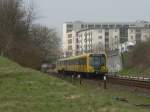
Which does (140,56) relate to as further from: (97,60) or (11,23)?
(97,60)

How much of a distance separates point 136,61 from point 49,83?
236 ft

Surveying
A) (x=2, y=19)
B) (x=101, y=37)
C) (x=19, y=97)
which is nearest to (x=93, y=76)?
(x=2, y=19)

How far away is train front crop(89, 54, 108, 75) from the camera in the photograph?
55.8 meters

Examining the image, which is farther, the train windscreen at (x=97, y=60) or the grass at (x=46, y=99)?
the train windscreen at (x=97, y=60)

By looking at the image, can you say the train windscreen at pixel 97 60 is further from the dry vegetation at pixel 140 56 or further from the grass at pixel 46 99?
the grass at pixel 46 99

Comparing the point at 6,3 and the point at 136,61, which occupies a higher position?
the point at 6,3

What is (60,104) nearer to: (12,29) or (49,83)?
(49,83)

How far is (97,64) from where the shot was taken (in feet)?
184

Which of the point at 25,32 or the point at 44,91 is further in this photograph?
the point at 25,32

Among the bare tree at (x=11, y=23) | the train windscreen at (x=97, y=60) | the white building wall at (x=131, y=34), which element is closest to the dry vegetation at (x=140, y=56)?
the bare tree at (x=11, y=23)

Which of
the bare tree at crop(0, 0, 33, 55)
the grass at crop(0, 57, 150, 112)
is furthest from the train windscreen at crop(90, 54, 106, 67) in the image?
the grass at crop(0, 57, 150, 112)

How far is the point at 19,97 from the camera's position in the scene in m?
17.4

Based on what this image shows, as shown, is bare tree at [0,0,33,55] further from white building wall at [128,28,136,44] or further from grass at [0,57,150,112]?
white building wall at [128,28,136,44]

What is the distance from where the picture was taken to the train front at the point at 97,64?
183ft
